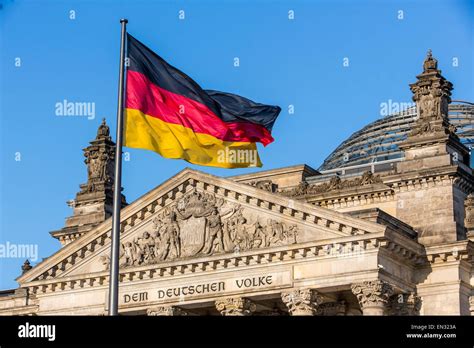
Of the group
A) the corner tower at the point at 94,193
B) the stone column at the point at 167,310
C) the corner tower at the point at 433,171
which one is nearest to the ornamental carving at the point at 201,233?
the stone column at the point at 167,310

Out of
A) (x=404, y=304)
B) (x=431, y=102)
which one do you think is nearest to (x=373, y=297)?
(x=404, y=304)

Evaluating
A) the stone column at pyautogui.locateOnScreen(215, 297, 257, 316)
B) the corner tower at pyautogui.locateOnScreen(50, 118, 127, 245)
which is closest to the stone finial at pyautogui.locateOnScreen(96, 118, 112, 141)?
the corner tower at pyautogui.locateOnScreen(50, 118, 127, 245)

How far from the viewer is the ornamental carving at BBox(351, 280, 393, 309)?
5841 cm

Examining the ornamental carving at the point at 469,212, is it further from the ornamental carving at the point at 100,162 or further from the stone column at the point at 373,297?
the ornamental carving at the point at 100,162

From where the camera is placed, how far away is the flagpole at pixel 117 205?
3719 centimetres

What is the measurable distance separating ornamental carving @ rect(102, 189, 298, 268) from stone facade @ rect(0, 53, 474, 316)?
2.1 inches

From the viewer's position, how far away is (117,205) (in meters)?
38.3

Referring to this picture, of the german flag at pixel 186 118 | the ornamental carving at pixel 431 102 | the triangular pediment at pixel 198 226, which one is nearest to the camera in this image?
the german flag at pixel 186 118

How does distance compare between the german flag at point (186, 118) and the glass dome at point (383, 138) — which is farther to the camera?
the glass dome at point (383, 138)

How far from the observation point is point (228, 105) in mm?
44781

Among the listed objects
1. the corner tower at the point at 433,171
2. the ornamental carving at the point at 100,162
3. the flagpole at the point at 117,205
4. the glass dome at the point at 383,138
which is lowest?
the flagpole at the point at 117,205

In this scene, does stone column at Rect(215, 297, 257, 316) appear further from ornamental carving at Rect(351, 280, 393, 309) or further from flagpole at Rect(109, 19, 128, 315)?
flagpole at Rect(109, 19, 128, 315)
